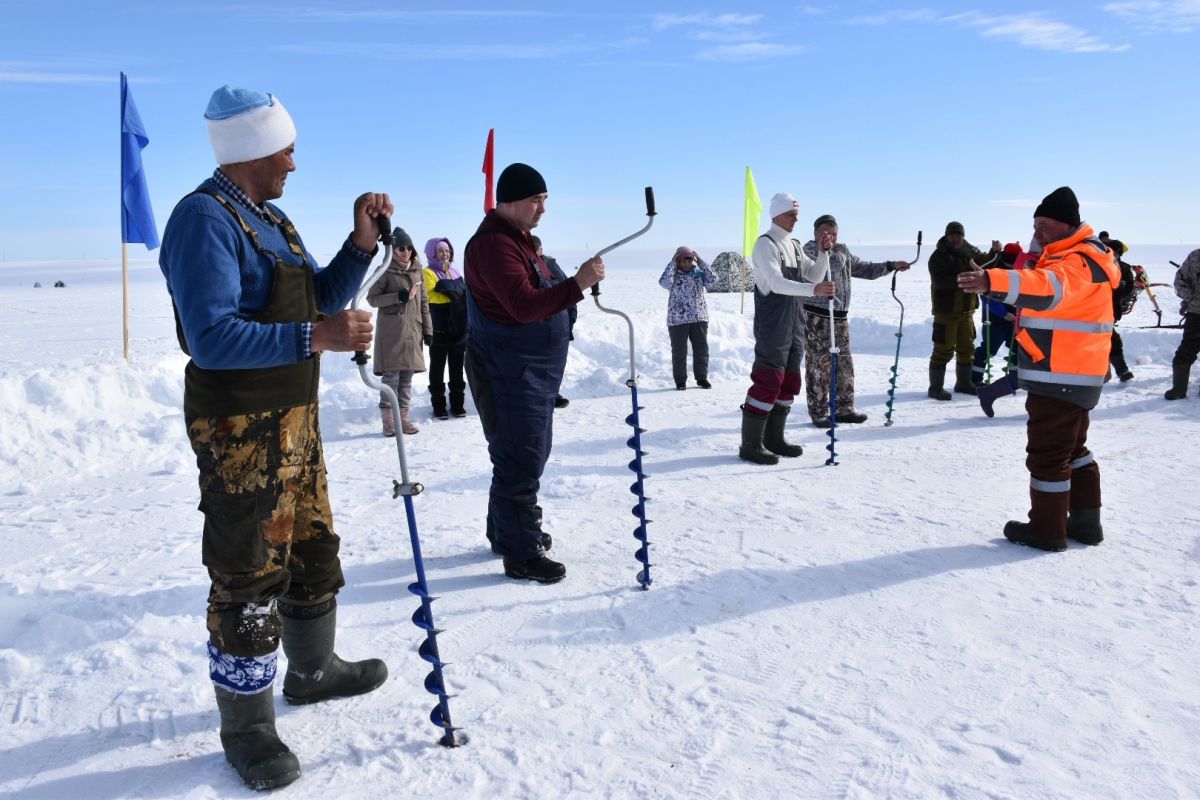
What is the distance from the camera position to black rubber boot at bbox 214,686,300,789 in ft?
8.30

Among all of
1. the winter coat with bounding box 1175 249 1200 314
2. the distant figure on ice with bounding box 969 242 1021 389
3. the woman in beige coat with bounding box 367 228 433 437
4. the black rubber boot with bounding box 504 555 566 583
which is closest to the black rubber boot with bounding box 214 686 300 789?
the black rubber boot with bounding box 504 555 566 583

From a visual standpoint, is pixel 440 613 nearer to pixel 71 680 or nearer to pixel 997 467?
pixel 71 680

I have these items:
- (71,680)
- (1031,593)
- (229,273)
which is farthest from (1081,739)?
(71,680)

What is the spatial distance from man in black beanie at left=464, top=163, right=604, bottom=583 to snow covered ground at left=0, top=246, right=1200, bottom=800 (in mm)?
342

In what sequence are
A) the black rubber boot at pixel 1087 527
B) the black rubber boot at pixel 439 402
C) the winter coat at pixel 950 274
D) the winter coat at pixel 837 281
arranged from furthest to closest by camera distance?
the winter coat at pixel 950 274 → the black rubber boot at pixel 439 402 → the winter coat at pixel 837 281 → the black rubber boot at pixel 1087 527

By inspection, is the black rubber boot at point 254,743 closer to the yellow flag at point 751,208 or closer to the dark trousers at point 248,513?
the dark trousers at point 248,513

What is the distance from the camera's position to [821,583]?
407 centimetres

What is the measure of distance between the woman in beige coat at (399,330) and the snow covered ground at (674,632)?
3.26 feet

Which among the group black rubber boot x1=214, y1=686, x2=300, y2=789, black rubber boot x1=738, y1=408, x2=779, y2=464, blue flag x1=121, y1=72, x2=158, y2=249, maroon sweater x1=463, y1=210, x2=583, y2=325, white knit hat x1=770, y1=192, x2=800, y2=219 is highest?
blue flag x1=121, y1=72, x2=158, y2=249

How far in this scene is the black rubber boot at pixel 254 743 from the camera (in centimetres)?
253

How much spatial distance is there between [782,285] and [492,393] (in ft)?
9.79

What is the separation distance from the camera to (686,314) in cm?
975

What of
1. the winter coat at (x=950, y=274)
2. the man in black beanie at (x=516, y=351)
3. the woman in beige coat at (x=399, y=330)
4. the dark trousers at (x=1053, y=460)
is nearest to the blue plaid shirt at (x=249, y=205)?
the man in black beanie at (x=516, y=351)

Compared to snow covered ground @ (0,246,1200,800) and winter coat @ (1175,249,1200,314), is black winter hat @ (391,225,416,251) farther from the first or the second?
winter coat @ (1175,249,1200,314)
